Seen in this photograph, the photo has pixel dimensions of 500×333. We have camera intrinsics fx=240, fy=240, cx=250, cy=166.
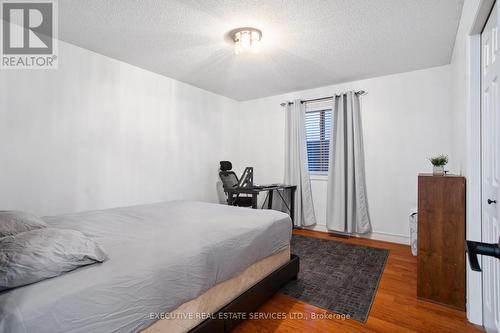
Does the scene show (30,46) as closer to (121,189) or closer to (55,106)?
(55,106)

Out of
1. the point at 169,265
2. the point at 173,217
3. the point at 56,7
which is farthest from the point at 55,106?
the point at 169,265

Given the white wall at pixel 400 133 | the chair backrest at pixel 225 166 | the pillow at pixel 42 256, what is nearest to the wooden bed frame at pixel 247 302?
the pillow at pixel 42 256

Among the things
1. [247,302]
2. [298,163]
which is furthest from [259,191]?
[247,302]

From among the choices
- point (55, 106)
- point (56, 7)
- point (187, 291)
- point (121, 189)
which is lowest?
point (187, 291)

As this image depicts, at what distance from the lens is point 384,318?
1799 millimetres

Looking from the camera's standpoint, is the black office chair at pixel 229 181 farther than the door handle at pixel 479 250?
Yes

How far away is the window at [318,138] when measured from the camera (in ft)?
13.8

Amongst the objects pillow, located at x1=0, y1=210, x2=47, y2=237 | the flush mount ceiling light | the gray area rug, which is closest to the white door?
the gray area rug

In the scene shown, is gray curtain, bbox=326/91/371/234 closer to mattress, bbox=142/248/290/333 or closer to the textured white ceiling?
the textured white ceiling

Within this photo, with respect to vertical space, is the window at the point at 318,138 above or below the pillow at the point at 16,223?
above

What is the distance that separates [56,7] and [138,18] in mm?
685

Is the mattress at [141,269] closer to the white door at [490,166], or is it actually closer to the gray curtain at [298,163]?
the white door at [490,166]

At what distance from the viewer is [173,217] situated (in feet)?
7.18

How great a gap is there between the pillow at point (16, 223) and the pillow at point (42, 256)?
51cm
